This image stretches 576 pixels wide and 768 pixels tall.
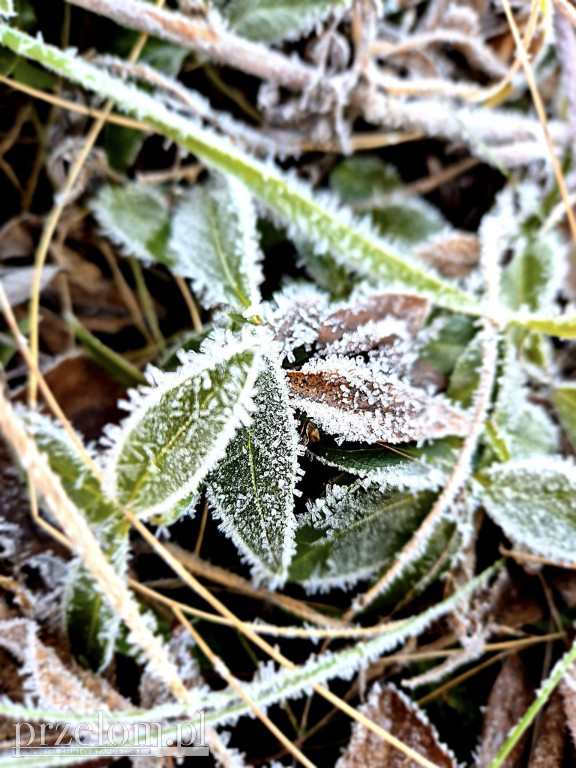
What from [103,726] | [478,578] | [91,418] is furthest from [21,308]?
[478,578]

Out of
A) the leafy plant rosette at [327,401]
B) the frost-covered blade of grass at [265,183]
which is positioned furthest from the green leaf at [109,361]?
the frost-covered blade of grass at [265,183]

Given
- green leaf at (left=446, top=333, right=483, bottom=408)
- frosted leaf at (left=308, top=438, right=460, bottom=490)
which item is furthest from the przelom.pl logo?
green leaf at (left=446, top=333, right=483, bottom=408)

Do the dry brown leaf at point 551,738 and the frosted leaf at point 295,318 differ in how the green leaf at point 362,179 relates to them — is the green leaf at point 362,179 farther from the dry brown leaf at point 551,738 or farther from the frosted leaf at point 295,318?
the dry brown leaf at point 551,738

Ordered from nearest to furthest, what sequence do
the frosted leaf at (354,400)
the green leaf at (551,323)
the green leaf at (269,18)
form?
the frosted leaf at (354,400), the green leaf at (551,323), the green leaf at (269,18)

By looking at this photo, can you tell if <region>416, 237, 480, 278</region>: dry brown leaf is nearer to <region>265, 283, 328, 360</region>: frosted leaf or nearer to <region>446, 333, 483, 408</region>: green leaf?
<region>446, 333, 483, 408</region>: green leaf

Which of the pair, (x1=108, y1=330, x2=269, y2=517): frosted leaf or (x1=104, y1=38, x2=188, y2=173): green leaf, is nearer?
(x1=108, y1=330, x2=269, y2=517): frosted leaf

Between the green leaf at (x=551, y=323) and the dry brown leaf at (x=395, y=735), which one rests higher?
the green leaf at (x=551, y=323)

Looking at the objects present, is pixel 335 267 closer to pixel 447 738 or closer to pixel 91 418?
pixel 91 418

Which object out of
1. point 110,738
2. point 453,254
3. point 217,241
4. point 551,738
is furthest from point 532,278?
point 110,738
